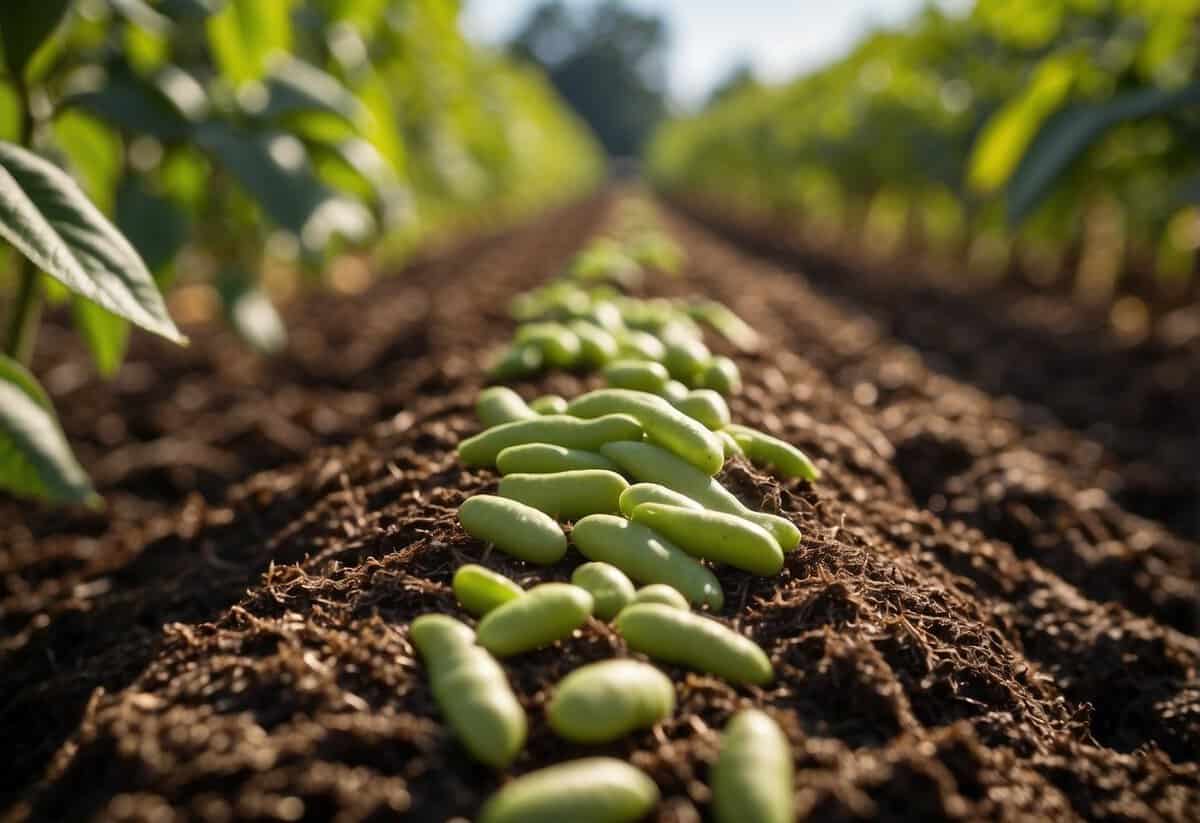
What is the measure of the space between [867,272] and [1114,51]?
4.41 m

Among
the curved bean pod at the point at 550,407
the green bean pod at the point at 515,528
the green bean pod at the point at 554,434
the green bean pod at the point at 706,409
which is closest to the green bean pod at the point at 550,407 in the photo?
the curved bean pod at the point at 550,407

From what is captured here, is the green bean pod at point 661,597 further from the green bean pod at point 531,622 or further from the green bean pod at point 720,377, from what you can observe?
the green bean pod at point 720,377

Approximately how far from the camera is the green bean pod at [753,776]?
106cm

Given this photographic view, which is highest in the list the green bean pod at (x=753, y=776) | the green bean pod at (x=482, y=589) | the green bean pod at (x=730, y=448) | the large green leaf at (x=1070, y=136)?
the large green leaf at (x=1070, y=136)

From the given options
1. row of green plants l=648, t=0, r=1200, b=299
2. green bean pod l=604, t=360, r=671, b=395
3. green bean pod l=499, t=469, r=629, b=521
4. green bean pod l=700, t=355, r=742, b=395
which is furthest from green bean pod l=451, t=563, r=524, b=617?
row of green plants l=648, t=0, r=1200, b=299

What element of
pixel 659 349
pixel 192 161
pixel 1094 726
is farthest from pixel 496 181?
pixel 1094 726

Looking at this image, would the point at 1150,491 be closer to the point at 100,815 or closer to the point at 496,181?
the point at 100,815

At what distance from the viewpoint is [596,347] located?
8.80 ft

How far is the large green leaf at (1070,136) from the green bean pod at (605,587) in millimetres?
3806

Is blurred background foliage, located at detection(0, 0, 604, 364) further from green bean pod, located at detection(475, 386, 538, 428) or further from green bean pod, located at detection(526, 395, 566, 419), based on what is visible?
green bean pod, located at detection(526, 395, 566, 419)

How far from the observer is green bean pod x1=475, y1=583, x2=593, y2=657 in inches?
51.0

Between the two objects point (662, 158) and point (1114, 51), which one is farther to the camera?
point (662, 158)

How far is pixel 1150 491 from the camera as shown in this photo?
347 cm

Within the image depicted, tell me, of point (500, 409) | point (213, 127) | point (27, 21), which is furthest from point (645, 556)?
point (213, 127)
